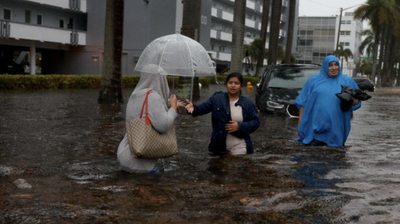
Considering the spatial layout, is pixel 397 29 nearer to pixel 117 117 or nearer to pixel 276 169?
pixel 117 117

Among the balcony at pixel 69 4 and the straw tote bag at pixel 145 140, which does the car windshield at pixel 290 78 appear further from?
the balcony at pixel 69 4

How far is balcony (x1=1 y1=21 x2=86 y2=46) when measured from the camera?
1291 inches

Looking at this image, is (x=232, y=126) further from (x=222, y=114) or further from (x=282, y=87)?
(x=282, y=87)

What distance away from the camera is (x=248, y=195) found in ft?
16.8

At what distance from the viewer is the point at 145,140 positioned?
5.43 meters

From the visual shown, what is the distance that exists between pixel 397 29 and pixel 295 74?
59438mm

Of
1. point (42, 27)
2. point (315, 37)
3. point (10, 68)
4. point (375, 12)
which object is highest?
point (375, 12)

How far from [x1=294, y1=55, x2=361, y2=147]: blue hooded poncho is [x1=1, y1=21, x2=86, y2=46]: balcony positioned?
94.4 feet

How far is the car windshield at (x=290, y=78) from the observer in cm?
1407

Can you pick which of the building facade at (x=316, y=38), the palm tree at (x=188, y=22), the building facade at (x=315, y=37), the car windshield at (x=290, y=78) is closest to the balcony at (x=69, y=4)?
the palm tree at (x=188, y=22)

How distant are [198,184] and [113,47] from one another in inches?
465

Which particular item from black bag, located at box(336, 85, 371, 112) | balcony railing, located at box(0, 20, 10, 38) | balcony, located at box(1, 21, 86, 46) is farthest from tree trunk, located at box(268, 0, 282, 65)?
black bag, located at box(336, 85, 371, 112)

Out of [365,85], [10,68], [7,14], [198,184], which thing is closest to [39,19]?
[7,14]

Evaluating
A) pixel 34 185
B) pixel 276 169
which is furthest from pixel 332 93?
pixel 34 185
